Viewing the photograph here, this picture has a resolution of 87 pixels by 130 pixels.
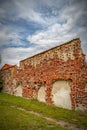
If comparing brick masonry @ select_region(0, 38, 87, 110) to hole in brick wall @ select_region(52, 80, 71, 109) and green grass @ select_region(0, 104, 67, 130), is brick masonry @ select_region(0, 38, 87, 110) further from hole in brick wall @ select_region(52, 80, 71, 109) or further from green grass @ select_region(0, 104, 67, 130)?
green grass @ select_region(0, 104, 67, 130)

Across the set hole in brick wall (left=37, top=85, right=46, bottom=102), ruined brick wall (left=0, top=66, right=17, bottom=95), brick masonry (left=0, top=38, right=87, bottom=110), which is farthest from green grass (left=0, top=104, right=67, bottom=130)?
ruined brick wall (left=0, top=66, right=17, bottom=95)

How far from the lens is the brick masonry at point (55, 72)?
9.45m

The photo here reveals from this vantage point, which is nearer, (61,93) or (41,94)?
(61,93)

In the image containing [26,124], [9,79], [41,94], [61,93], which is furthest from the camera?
[9,79]

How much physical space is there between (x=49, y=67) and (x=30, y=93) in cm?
313

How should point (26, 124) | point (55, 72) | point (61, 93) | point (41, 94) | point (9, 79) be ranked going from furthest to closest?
point (9, 79), point (41, 94), point (55, 72), point (61, 93), point (26, 124)

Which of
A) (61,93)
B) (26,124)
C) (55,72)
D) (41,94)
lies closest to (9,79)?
(41,94)

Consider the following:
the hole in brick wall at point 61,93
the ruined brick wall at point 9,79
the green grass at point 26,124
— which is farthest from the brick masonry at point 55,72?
the green grass at point 26,124

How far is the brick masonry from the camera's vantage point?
9.45 m

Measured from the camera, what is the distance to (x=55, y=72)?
1088 cm

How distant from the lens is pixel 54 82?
36.2 feet

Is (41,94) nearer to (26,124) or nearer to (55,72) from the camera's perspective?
(55,72)

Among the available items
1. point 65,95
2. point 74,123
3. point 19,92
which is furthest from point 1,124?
point 19,92

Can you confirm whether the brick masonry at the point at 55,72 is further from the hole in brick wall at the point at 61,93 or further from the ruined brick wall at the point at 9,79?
the ruined brick wall at the point at 9,79
